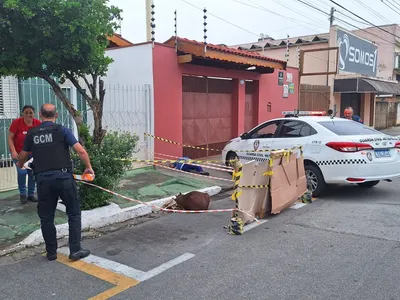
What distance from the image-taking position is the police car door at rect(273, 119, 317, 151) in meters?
7.37

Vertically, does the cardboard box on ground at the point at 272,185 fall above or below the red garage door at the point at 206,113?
below

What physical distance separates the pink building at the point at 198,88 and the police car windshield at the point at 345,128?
3946 mm

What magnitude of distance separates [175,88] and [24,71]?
5181 mm

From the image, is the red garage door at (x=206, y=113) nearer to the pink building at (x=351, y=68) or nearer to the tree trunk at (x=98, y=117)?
the tree trunk at (x=98, y=117)

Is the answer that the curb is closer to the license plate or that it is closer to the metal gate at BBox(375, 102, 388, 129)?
the license plate

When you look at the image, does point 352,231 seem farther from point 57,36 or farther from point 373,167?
point 57,36

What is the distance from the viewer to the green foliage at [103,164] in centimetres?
575

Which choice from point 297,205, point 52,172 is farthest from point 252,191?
point 52,172

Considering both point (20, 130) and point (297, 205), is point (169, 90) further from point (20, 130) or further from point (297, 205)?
point (297, 205)

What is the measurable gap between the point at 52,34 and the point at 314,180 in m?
5.11

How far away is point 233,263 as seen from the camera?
4109 mm

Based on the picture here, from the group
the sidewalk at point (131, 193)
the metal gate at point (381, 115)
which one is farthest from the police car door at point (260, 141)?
the metal gate at point (381, 115)

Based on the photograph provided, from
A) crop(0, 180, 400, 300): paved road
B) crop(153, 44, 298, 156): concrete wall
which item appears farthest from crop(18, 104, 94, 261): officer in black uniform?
crop(153, 44, 298, 156): concrete wall

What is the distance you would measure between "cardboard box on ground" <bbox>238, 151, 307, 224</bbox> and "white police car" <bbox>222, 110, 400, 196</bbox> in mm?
626
